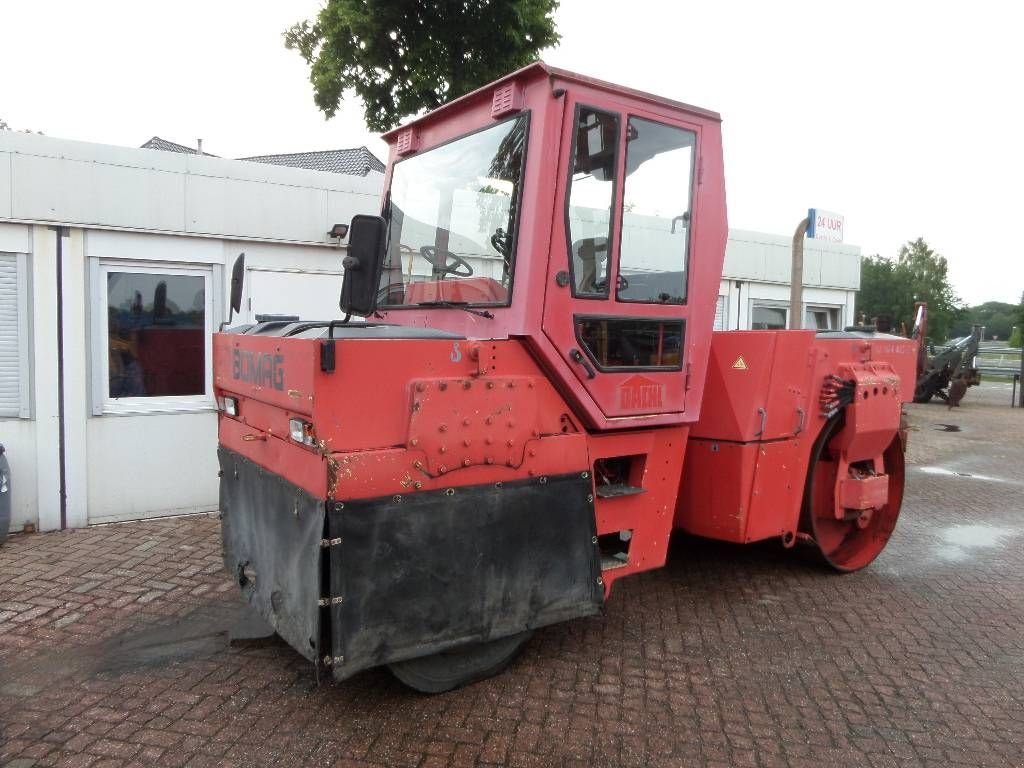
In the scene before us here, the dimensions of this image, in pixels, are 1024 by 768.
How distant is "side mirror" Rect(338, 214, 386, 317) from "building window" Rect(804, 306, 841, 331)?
9926 mm

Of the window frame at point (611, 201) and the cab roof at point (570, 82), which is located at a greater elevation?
the cab roof at point (570, 82)

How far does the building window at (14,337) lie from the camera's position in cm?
589

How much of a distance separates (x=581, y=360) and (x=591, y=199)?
2.38ft

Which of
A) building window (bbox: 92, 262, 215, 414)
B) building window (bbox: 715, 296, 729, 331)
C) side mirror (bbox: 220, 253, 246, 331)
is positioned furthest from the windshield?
building window (bbox: 715, 296, 729, 331)

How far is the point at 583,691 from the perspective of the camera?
140 inches

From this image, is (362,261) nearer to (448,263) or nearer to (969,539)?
(448,263)

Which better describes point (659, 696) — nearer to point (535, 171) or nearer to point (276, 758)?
point (276, 758)

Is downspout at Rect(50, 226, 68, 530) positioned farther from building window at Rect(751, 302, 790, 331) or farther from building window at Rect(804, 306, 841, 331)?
building window at Rect(804, 306, 841, 331)

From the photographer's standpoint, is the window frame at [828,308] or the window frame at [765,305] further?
the window frame at [828,308]

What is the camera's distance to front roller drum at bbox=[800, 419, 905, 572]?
4.84 m

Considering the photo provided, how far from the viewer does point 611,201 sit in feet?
11.7

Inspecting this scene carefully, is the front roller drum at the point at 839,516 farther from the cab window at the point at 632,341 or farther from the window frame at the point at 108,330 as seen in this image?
the window frame at the point at 108,330

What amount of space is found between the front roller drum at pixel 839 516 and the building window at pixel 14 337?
568 centimetres

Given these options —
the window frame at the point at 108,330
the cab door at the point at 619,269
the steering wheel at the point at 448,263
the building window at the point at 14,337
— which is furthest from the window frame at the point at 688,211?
the building window at the point at 14,337
